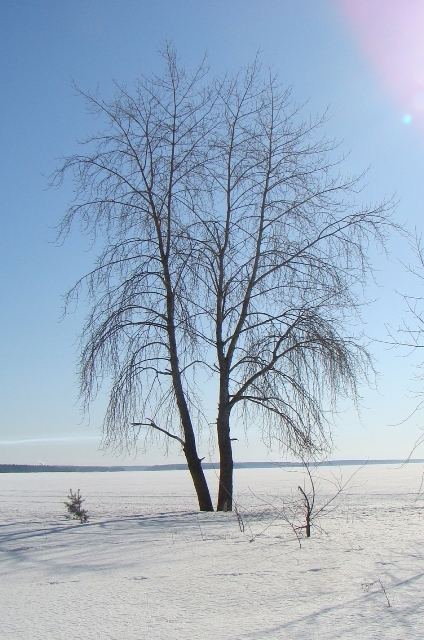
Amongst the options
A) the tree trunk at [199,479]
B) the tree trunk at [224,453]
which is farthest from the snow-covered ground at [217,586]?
the tree trunk at [199,479]

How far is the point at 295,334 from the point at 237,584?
714cm

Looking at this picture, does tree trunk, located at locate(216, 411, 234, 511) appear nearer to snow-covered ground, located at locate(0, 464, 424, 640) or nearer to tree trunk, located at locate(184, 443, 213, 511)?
tree trunk, located at locate(184, 443, 213, 511)

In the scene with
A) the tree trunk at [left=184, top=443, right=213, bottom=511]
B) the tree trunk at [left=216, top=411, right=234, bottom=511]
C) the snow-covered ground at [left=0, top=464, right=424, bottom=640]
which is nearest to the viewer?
the snow-covered ground at [left=0, top=464, right=424, bottom=640]

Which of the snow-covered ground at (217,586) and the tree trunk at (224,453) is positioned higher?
the tree trunk at (224,453)

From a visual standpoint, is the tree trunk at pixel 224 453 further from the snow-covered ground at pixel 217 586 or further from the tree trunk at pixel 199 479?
the snow-covered ground at pixel 217 586

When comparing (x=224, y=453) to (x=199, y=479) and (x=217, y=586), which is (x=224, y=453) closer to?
(x=199, y=479)

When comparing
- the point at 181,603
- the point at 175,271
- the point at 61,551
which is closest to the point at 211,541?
the point at 61,551

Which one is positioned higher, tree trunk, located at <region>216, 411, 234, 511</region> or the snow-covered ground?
tree trunk, located at <region>216, 411, 234, 511</region>

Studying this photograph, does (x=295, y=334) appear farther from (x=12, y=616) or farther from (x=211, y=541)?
(x=12, y=616)

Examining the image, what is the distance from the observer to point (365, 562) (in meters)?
4.21

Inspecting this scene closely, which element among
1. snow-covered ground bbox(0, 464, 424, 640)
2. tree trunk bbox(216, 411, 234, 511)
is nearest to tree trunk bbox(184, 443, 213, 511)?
Result: tree trunk bbox(216, 411, 234, 511)

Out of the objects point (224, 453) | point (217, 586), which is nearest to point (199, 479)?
point (224, 453)

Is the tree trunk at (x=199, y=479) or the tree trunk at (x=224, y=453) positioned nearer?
the tree trunk at (x=224, y=453)

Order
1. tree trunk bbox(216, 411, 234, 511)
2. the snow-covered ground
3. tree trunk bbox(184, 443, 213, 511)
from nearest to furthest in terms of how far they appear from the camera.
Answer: the snow-covered ground, tree trunk bbox(216, 411, 234, 511), tree trunk bbox(184, 443, 213, 511)
